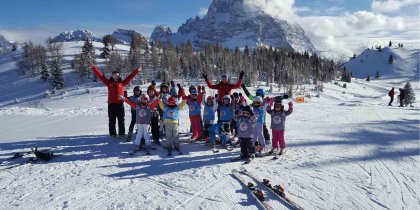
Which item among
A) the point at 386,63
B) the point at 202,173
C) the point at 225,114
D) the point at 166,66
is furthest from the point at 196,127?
the point at 386,63

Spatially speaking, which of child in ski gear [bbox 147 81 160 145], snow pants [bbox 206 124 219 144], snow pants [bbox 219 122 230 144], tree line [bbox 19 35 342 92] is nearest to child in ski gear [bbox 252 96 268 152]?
snow pants [bbox 219 122 230 144]

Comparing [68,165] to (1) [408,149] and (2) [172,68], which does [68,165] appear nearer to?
(1) [408,149]

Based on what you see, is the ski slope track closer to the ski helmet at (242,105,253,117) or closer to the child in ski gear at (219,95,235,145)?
the child in ski gear at (219,95,235,145)

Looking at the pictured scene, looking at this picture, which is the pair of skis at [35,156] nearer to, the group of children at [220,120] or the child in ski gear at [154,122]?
the group of children at [220,120]

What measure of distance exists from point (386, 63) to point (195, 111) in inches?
6758

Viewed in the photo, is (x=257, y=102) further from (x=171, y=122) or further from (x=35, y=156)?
(x=35, y=156)

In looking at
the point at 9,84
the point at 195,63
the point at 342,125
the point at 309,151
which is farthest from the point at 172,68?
the point at 309,151

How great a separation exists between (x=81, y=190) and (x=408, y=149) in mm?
9804

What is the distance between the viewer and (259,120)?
1002 centimetres

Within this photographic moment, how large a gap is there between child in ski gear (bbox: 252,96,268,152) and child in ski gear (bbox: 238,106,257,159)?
0.85m

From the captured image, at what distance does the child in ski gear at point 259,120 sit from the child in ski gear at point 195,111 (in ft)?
7.00

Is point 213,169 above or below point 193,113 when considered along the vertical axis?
below

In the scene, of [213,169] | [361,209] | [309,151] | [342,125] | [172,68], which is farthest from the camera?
[172,68]

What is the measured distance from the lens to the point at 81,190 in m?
6.97
